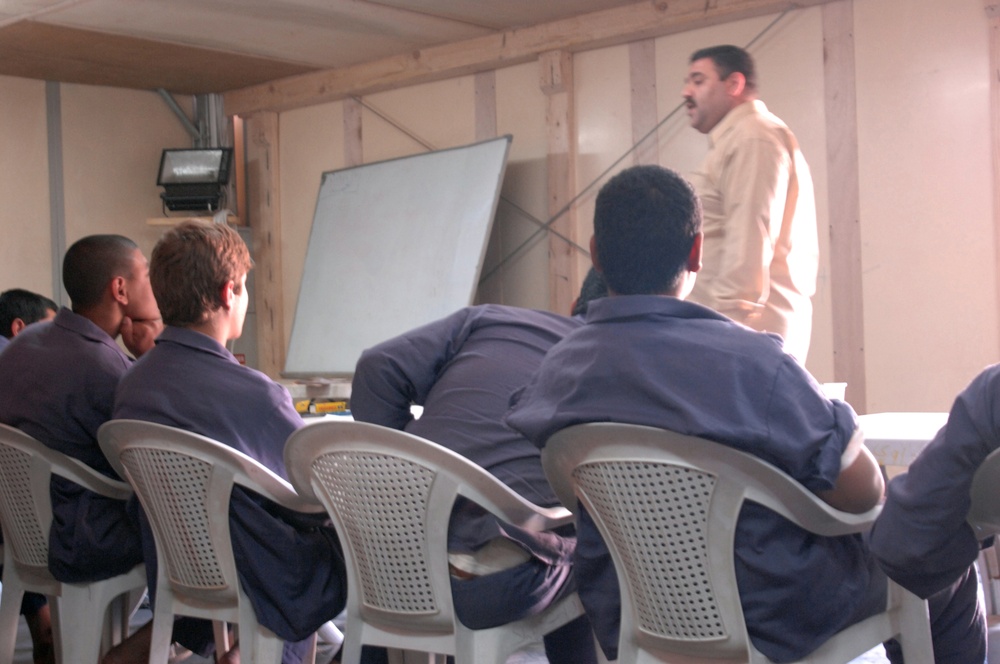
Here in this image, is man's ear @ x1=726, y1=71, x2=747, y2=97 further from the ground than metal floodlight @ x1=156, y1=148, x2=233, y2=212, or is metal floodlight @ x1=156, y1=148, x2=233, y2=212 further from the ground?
metal floodlight @ x1=156, y1=148, x2=233, y2=212

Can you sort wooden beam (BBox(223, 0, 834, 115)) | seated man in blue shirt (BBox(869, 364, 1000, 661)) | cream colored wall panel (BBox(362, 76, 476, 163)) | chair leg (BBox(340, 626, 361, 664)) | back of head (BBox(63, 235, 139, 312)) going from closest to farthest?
1. seated man in blue shirt (BBox(869, 364, 1000, 661))
2. chair leg (BBox(340, 626, 361, 664))
3. back of head (BBox(63, 235, 139, 312))
4. wooden beam (BBox(223, 0, 834, 115))
5. cream colored wall panel (BBox(362, 76, 476, 163))

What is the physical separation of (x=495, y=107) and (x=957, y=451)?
5481 millimetres

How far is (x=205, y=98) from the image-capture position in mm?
7758

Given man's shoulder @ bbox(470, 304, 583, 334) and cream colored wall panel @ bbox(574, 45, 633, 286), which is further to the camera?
cream colored wall panel @ bbox(574, 45, 633, 286)

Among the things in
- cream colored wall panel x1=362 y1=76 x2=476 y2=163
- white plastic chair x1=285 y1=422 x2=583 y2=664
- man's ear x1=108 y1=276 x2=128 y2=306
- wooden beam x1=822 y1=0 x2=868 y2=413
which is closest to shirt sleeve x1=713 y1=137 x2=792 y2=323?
white plastic chair x1=285 y1=422 x2=583 y2=664

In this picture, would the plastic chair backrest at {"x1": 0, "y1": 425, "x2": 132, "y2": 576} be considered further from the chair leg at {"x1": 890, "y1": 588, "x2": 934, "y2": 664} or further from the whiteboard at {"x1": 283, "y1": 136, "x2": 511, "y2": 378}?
the whiteboard at {"x1": 283, "y1": 136, "x2": 511, "y2": 378}

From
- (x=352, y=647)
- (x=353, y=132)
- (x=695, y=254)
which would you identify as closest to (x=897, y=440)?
(x=695, y=254)

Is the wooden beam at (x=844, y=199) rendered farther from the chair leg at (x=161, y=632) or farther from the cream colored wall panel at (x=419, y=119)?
the chair leg at (x=161, y=632)

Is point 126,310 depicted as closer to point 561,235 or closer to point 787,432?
point 787,432

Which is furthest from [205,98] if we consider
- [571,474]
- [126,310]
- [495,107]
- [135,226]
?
[571,474]

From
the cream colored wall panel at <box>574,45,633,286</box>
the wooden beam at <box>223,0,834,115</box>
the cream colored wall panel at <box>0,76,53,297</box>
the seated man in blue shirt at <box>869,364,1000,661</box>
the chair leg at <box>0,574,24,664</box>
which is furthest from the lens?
the cream colored wall panel at <box>0,76,53,297</box>

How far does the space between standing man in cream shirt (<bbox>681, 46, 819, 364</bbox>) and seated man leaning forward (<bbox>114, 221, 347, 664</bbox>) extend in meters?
1.29

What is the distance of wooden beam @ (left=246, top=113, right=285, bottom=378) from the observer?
24.9 ft

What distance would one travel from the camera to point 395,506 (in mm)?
1867
